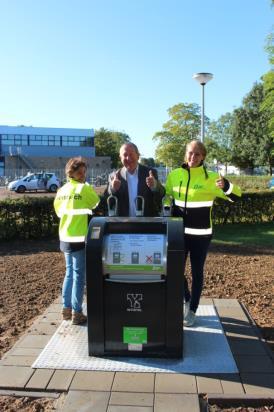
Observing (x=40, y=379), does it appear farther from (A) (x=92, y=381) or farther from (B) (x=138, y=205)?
(B) (x=138, y=205)

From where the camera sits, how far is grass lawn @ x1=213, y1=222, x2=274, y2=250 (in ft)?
33.9

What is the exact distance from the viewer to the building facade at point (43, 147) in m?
73.5

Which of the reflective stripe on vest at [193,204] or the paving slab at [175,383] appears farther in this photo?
the reflective stripe on vest at [193,204]

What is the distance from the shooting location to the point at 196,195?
4457mm

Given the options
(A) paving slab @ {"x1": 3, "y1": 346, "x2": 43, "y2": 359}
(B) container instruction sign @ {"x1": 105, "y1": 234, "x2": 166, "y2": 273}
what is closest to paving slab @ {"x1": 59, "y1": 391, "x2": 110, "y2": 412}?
(A) paving slab @ {"x1": 3, "y1": 346, "x2": 43, "y2": 359}

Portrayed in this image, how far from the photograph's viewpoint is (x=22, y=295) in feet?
20.4

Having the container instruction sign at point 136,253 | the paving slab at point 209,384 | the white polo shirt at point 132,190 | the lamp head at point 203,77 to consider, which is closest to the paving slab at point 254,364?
the paving slab at point 209,384

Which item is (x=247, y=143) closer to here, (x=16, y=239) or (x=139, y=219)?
(x=16, y=239)

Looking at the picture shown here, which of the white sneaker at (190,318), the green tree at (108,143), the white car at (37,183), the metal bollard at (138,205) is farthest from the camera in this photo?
the green tree at (108,143)

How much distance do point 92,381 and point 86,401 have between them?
29 cm

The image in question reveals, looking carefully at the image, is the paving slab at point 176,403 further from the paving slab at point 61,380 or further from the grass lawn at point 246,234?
the grass lawn at point 246,234

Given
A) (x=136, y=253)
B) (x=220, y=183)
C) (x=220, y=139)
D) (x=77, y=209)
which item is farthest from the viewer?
(x=220, y=139)

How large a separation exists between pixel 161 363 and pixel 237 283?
3.04 m

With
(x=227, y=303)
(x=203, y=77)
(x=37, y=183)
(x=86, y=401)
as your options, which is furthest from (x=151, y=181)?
(x=37, y=183)
